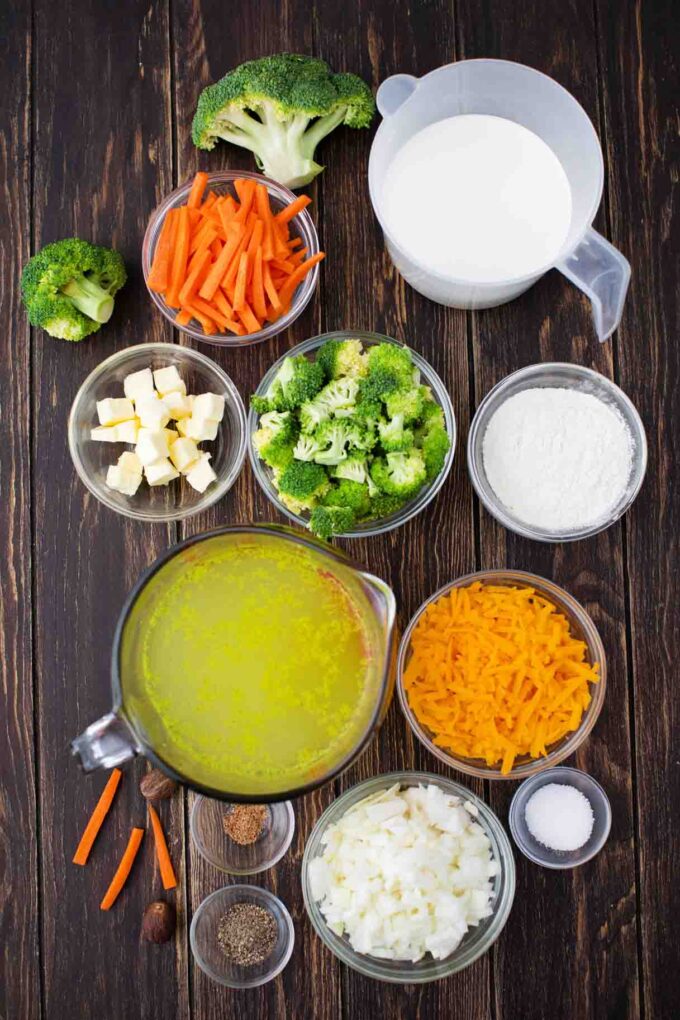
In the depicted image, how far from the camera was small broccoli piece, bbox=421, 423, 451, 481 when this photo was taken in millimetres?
1763

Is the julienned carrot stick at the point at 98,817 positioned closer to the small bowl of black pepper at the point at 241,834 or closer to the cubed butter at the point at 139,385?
the small bowl of black pepper at the point at 241,834

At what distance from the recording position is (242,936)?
1.93 meters

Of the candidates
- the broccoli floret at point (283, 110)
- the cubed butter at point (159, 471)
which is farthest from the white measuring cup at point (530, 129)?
the cubed butter at point (159, 471)

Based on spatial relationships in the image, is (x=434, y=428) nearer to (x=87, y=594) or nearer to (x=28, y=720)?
(x=87, y=594)

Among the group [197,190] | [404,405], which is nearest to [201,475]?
[404,405]

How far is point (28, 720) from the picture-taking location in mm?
2018

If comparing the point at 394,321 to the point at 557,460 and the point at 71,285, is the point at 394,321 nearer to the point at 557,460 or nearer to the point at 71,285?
the point at 557,460

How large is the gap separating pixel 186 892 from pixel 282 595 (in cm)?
86

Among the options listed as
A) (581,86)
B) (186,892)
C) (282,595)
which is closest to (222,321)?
(282,595)

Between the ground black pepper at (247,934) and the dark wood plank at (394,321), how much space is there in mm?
209

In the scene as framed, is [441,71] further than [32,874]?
No

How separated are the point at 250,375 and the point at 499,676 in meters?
0.86

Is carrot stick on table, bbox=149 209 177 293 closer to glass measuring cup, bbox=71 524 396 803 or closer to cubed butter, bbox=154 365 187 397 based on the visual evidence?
cubed butter, bbox=154 365 187 397

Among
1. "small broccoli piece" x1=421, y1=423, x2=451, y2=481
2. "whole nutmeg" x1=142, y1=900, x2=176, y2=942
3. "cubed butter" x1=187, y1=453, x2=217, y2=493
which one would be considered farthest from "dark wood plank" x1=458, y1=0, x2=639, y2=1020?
"whole nutmeg" x1=142, y1=900, x2=176, y2=942
